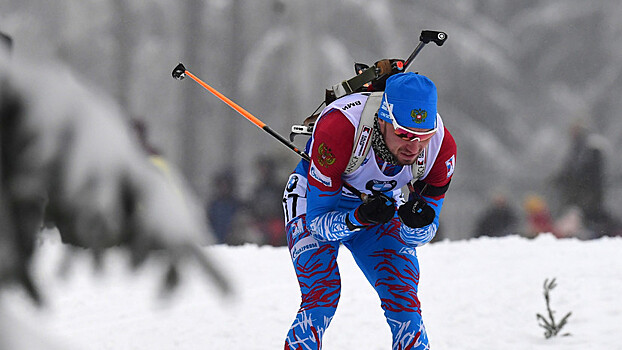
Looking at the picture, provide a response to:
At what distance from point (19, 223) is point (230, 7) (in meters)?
7.43

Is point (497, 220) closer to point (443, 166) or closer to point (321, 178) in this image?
point (443, 166)

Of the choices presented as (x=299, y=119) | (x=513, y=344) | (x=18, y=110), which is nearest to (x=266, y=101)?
(x=299, y=119)

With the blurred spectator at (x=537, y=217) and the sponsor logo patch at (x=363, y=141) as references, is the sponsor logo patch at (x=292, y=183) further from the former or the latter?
the blurred spectator at (x=537, y=217)

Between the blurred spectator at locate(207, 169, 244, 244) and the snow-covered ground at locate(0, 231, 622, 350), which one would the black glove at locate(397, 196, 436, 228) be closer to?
the snow-covered ground at locate(0, 231, 622, 350)

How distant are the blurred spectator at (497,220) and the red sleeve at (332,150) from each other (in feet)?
19.7

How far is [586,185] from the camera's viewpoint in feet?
26.7

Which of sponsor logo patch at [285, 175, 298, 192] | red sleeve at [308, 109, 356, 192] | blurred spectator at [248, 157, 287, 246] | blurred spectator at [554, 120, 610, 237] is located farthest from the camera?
blurred spectator at [554, 120, 610, 237]

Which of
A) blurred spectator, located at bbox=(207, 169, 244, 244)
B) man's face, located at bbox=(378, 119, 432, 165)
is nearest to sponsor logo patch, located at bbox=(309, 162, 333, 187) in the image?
man's face, located at bbox=(378, 119, 432, 165)

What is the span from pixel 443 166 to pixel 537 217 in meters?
6.22

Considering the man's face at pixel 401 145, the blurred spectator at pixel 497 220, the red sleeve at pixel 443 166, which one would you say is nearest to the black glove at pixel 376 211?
the man's face at pixel 401 145

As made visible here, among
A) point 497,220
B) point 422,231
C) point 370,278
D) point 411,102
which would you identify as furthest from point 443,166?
point 497,220

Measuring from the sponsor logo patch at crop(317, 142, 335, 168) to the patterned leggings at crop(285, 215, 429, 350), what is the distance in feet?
1.15

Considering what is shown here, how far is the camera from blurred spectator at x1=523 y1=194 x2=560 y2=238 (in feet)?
27.2

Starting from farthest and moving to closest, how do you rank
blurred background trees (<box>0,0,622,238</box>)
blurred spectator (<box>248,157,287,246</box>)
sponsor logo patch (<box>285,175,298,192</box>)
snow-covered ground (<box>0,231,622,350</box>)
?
1. blurred background trees (<box>0,0,622,238</box>)
2. blurred spectator (<box>248,157,287,246</box>)
3. snow-covered ground (<box>0,231,622,350</box>)
4. sponsor logo patch (<box>285,175,298,192</box>)
